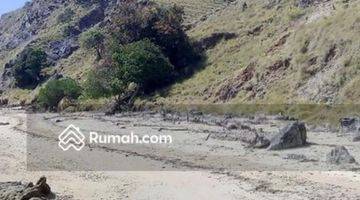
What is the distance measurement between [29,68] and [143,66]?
60.8 metres

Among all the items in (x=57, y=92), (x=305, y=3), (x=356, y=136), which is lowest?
(x=57, y=92)

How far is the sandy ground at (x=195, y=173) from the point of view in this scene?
90.1 feet

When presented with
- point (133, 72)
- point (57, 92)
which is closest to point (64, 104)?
point (57, 92)

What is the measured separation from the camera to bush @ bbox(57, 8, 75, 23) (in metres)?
178

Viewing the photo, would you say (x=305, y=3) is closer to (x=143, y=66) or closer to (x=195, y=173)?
(x=143, y=66)

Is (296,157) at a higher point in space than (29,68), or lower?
lower

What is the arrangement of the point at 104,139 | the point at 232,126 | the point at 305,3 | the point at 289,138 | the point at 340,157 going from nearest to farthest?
the point at 340,157, the point at 289,138, the point at 104,139, the point at 232,126, the point at 305,3

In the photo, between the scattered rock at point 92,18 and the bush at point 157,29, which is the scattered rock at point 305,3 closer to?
the bush at point 157,29

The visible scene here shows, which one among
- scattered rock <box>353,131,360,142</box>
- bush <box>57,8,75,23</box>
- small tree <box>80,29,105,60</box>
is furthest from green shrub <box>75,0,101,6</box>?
scattered rock <box>353,131,360,142</box>

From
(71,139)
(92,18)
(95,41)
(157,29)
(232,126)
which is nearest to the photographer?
(232,126)

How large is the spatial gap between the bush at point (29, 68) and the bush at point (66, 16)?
38404mm

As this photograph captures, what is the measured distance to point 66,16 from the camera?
A: 180 metres

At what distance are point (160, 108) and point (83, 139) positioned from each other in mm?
25936

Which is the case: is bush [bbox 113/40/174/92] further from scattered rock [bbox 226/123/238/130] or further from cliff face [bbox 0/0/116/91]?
cliff face [bbox 0/0/116/91]
